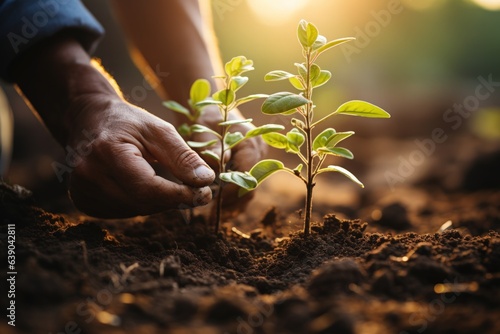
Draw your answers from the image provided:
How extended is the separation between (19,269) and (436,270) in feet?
4.46

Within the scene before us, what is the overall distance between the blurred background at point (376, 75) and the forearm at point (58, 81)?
1589 millimetres

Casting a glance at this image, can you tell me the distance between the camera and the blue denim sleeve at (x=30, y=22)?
8.06ft

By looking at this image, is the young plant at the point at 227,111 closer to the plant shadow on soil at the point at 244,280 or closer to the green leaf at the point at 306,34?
the green leaf at the point at 306,34

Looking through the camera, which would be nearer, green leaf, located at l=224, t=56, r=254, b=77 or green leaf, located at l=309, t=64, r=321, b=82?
green leaf, located at l=309, t=64, r=321, b=82

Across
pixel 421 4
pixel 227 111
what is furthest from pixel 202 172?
pixel 421 4

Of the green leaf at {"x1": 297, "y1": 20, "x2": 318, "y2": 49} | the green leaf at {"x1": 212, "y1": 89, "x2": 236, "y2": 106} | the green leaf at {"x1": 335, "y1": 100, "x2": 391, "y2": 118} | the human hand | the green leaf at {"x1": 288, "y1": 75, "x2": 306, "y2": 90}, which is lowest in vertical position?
the human hand

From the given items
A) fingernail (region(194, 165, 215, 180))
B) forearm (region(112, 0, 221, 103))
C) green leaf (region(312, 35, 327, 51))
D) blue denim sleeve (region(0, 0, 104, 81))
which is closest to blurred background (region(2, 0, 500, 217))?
forearm (region(112, 0, 221, 103))

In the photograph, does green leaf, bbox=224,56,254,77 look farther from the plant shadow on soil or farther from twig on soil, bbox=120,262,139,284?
twig on soil, bbox=120,262,139,284

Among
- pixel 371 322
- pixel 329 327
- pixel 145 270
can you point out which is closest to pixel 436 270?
pixel 371 322

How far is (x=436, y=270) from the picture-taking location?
5.15 feet

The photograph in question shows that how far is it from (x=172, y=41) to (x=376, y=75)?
15.1 metres

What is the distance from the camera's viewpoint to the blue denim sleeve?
2457mm

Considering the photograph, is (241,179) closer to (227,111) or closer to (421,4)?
(227,111)

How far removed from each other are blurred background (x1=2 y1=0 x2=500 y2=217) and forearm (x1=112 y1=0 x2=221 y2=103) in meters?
1.37
